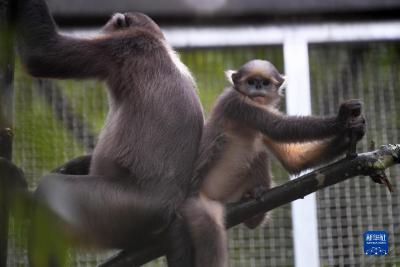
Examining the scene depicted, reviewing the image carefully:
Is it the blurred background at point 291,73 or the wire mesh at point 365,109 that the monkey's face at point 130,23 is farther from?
the wire mesh at point 365,109

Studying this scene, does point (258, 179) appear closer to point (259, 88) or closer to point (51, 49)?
point (259, 88)

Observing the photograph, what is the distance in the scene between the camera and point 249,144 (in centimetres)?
214

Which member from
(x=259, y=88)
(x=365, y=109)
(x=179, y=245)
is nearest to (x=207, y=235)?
(x=179, y=245)

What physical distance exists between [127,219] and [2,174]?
402 millimetres

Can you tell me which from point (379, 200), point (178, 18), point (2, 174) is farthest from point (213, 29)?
point (2, 174)

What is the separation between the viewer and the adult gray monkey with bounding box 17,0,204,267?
76.2 inches

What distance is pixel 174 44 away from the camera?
245cm

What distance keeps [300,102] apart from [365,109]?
0.25 meters

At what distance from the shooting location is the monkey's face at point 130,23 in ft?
7.13
